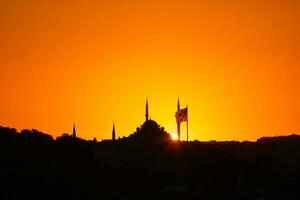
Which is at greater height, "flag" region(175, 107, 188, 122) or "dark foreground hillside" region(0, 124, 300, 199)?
"flag" region(175, 107, 188, 122)

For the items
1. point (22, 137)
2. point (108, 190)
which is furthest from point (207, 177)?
point (22, 137)

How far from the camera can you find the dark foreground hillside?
14288 cm

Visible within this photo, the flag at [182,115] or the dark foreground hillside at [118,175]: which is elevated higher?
the flag at [182,115]

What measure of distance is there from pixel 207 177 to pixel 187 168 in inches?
563

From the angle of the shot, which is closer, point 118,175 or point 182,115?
point 118,175

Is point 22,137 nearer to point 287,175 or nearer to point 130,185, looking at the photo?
point 130,185

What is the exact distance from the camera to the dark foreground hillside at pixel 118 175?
143 metres

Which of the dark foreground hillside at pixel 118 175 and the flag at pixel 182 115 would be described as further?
the flag at pixel 182 115

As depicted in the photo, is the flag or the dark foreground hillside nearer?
the dark foreground hillside

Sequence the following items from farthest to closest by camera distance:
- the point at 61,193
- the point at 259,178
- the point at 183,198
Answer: the point at 259,178, the point at 183,198, the point at 61,193

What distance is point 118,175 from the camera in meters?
156

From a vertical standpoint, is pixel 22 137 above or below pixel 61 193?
above

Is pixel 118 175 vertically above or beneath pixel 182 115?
beneath

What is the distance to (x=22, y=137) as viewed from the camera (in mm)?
170375
